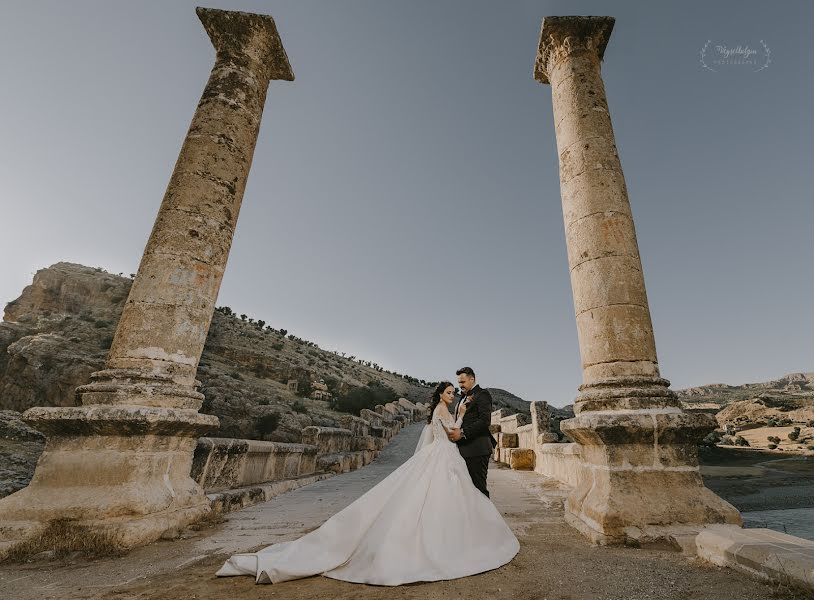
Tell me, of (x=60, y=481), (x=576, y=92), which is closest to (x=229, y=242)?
(x=60, y=481)

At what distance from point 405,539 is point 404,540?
0.01 meters

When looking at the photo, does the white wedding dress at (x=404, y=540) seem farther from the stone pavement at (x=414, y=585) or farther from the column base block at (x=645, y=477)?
the column base block at (x=645, y=477)

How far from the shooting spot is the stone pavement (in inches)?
94.0

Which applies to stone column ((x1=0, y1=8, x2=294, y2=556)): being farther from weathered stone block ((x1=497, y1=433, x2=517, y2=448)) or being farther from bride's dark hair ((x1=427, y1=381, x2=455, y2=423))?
weathered stone block ((x1=497, y1=433, x2=517, y2=448))

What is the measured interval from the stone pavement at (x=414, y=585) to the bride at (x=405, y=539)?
0.27 ft

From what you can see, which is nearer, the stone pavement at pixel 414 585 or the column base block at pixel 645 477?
the stone pavement at pixel 414 585

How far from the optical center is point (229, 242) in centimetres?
546

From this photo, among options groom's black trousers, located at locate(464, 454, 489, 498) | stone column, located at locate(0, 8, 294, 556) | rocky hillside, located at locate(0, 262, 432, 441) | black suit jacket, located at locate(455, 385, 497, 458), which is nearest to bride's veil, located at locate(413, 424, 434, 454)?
black suit jacket, located at locate(455, 385, 497, 458)

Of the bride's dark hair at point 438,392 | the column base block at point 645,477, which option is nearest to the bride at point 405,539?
the bride's dark hair at point 438,392

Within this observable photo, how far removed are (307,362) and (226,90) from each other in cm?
5032

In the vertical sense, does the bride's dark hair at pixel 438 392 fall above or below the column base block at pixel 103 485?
above

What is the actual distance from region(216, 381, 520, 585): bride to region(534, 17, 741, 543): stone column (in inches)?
45.6

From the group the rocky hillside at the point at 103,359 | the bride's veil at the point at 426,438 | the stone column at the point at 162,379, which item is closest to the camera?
the stone column at the point at 162,379

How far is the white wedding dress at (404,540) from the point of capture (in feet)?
8.73
